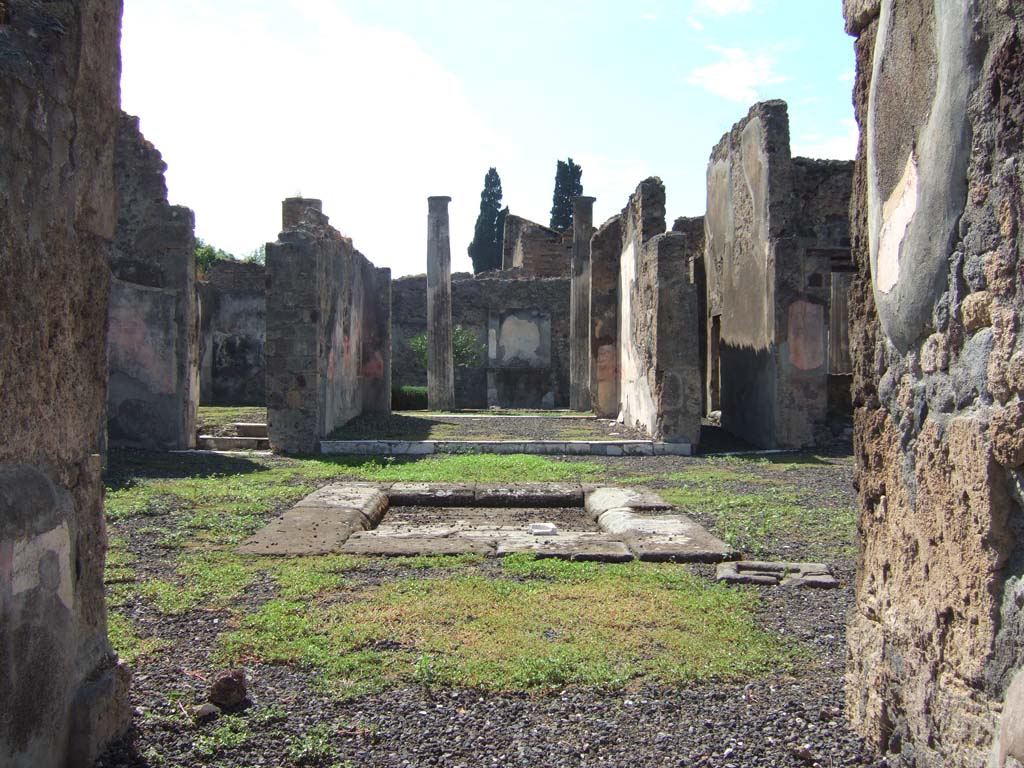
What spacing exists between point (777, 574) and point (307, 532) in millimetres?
2658

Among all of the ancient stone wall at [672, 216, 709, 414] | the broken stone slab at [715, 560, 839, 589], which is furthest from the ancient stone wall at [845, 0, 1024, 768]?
the ancient stone wall at [672, 216, 709, 414]

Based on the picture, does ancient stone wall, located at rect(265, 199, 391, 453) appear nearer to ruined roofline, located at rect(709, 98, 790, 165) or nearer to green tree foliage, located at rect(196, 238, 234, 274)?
ruined roofline, located at rect(709, 98, 790, 165)

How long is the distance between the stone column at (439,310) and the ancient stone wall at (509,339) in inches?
195

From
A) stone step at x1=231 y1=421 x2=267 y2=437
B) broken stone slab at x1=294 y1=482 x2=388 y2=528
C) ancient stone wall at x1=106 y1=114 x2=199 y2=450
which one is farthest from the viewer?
stone step at x1=231 y1=421 x2=267 y2=437

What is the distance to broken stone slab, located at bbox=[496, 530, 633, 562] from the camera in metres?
5.05

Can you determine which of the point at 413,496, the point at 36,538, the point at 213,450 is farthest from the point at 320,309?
the point at 36,538

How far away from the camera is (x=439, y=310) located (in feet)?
63.9

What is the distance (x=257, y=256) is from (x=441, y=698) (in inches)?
1388

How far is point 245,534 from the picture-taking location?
5.71 metres

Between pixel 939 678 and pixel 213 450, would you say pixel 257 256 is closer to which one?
pixel 213 450

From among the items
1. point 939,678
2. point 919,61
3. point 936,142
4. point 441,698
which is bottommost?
point 441,698

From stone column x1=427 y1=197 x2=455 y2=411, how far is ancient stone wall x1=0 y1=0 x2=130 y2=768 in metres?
16.4

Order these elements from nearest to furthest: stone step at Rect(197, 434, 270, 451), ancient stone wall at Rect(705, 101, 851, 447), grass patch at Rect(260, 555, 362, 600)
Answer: grass patch at Rect(260, 555, 362, 600), stone step at Rect(197, 434, 270, 451), ancient stone wall at Rect(705, 101, 851, 447)

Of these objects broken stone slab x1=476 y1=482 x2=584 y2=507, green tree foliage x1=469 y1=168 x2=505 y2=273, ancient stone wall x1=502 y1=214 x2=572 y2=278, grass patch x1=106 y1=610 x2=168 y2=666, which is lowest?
grass patch x1=106 y1=610 x2=168 y2=666
